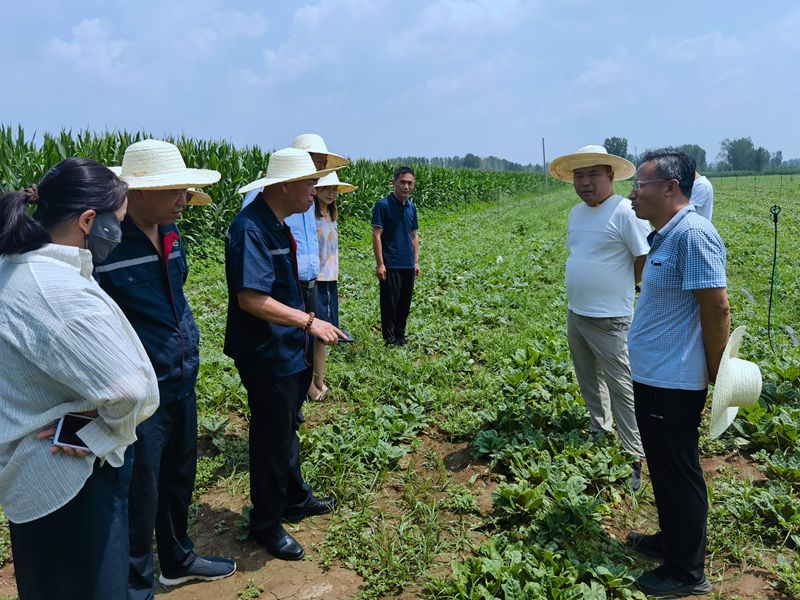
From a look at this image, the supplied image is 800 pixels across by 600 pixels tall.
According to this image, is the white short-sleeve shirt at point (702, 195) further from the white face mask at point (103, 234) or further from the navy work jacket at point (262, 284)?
the white face mask at point (103, 234)

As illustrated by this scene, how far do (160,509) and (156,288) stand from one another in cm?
118

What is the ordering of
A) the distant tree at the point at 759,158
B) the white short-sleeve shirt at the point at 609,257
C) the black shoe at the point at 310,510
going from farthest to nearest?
the distant tree at the point at 759,158 → the white short-sleeve shirt at the point at 609,257 → the black shoe at the point at 310,510

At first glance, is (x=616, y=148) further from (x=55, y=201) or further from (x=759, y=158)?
(x=759, y=158)

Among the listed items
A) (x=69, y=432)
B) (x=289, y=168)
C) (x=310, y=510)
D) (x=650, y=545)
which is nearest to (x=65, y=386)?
(x=69, y=432)

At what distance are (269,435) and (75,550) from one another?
1.29 metres

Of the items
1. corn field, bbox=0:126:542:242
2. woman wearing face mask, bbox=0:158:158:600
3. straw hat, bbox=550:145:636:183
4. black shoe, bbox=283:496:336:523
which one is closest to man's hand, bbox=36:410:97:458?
woman wearing face mask, bbox=0:158:158:600

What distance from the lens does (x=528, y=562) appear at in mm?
2920

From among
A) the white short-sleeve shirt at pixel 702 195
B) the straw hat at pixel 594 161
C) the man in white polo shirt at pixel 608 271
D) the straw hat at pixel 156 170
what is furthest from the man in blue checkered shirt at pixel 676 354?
the white short-sleeve shirt at pixel 702 195

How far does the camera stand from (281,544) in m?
3.18

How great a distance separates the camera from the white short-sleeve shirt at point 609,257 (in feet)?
12.8

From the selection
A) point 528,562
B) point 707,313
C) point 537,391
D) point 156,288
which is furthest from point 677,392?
point 156,288

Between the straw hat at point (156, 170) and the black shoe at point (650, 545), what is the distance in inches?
121

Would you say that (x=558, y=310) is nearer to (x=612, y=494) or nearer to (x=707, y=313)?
(x=612, y=494)

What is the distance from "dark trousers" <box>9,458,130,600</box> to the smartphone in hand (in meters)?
0.16
